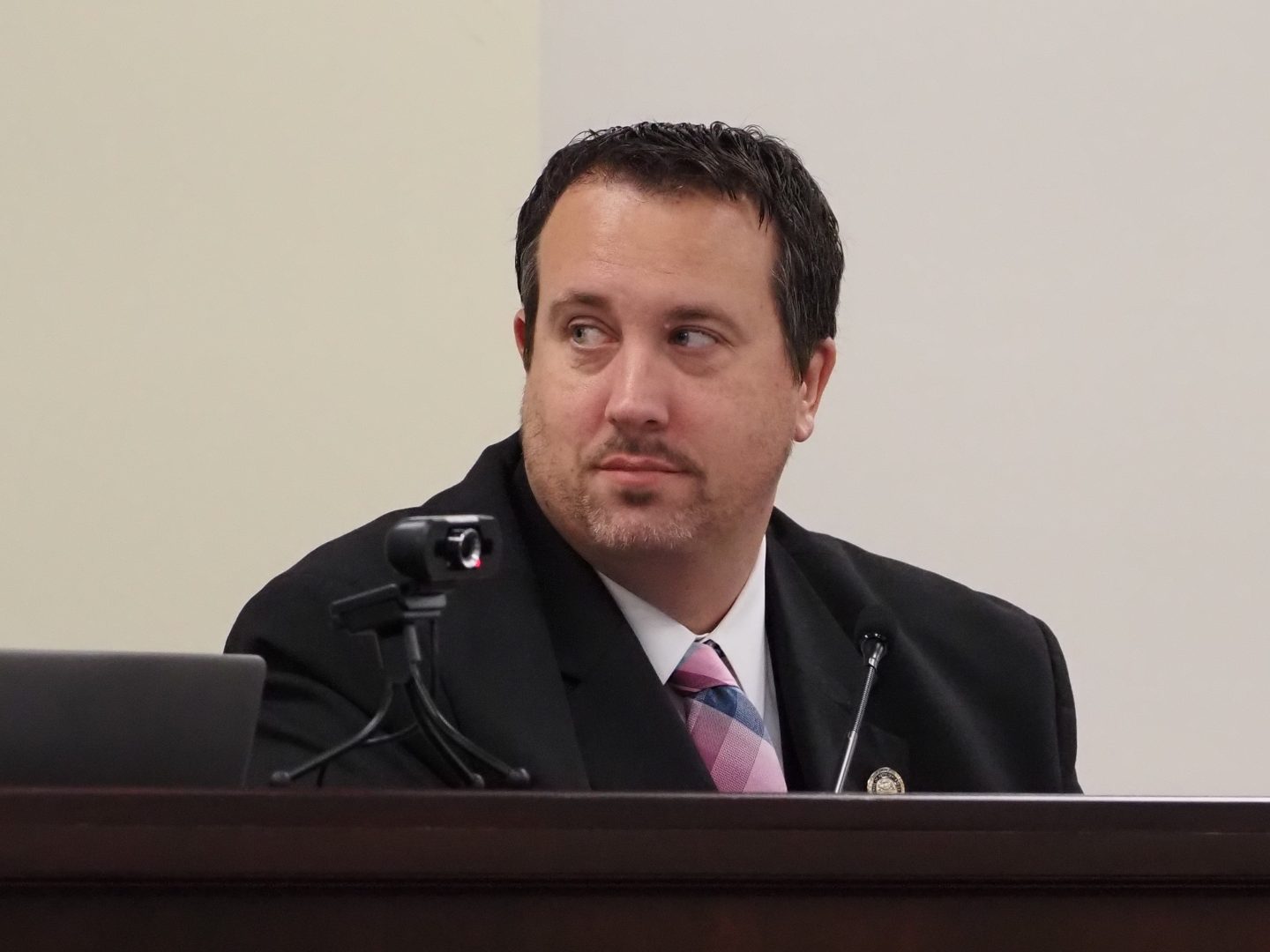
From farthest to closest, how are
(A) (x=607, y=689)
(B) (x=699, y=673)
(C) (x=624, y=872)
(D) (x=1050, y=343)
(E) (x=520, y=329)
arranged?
(D) (x=1050, y=343) → (E) (x=520, y=329) → (B) (x=699, y=673) → (A) (x=607, y=689) → (C) (x=624, y=872)

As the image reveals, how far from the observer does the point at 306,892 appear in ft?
2.97

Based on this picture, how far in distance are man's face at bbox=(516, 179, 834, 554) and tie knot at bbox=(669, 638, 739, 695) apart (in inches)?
5.0

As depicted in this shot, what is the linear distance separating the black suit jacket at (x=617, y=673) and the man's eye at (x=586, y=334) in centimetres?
19

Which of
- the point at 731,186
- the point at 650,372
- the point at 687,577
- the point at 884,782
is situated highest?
the point at 731,186

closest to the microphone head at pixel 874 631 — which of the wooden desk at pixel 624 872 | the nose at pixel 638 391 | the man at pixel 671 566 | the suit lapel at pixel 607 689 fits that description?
the man at pixel 671 566

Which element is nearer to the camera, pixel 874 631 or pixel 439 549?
pixel 439 549

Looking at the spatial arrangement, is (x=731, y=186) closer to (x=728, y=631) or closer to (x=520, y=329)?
(x=520, y=329)

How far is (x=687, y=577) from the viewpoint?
198 centimetres

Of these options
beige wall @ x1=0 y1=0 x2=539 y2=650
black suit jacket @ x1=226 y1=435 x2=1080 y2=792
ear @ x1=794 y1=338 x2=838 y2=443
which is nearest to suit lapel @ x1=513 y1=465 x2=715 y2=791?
black suit jacket @ x1=226 y1=435 x2=1080 y2=792

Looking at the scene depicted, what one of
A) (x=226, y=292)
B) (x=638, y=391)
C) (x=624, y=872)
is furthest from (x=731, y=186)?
(x=624, y=872)

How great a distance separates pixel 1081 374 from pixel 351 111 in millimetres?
1325

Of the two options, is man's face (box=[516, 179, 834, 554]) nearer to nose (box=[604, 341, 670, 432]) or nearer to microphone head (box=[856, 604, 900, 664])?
nose (box=[604, 341, 670, 432])

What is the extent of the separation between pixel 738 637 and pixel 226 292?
1036 millimetres

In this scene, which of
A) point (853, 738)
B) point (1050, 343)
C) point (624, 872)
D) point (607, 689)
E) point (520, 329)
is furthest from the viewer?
point (1050, 343)
